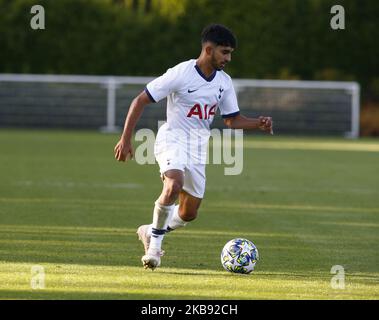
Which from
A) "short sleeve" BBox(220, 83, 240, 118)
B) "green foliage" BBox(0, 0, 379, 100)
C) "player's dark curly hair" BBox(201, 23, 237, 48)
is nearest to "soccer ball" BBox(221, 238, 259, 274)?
"short sleeve" BBox(220, 83, 240, 118)

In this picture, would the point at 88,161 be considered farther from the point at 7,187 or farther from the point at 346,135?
the point at 346,135

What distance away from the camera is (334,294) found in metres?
7.84

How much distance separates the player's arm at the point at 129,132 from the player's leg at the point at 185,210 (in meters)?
0.93

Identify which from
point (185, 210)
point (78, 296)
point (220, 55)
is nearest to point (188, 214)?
point (185, 210)

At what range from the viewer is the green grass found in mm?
8113

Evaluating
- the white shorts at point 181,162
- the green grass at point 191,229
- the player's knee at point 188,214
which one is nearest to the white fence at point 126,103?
the green grass at point 191,229

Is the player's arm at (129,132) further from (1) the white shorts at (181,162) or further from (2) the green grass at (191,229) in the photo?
(2) the green grass at (191,229)

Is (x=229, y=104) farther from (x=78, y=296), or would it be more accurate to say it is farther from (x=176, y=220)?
(x=78, y=296)

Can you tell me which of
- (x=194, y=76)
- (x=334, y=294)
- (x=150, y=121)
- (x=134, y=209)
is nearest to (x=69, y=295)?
(x=334, y=294)

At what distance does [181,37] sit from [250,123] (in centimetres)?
2682

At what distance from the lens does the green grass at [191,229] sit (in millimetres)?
8113

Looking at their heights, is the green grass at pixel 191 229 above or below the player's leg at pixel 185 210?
below

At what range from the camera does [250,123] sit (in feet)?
32.7

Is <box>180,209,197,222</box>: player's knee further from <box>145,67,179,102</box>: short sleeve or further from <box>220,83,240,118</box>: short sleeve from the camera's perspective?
<box>145,67,179,102</box>: short sleeve
